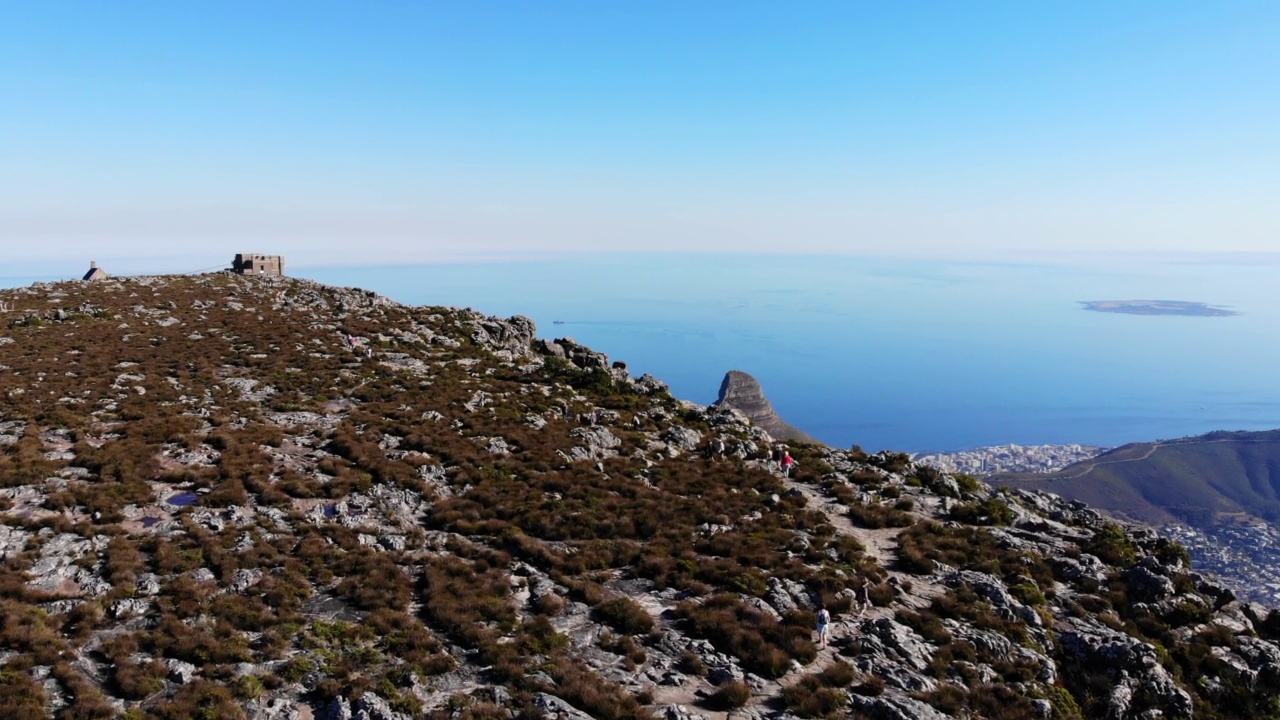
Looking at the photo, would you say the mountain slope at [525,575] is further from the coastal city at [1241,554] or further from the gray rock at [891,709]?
the coastal city at [1241,554]

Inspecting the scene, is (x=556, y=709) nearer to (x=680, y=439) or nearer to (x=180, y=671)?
(x=180, y=671)

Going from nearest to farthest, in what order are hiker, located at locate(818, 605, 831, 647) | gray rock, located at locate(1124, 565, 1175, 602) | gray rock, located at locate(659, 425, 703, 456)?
hiker, located at locate(818, 605, 831, 647) → gray rock, located at locate(1124, 565, 1175, 602) → gray rock, located at locate(659, 425, 703, 456)

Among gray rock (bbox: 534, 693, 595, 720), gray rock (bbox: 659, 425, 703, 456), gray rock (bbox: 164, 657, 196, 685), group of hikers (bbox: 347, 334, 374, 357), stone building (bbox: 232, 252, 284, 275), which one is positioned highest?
stone building (bbox: 232, 252, 284, 275)

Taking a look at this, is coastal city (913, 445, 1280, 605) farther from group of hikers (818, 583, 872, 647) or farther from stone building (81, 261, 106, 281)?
stone building (81, 261, 106, 281)

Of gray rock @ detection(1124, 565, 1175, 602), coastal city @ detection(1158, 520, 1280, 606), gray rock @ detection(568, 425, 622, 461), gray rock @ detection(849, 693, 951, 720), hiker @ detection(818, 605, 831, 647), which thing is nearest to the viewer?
gray rock @ detection(849, 693, 951, 720)

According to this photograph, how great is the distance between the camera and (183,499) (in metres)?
24.0

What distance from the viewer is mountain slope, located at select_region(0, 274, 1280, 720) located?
1533 centimetres

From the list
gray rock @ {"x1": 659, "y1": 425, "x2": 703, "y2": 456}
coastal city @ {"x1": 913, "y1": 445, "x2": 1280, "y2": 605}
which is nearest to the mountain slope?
gray rock @ {"x1": 659, "y1": 425, "x2": 703, "y2": 456}

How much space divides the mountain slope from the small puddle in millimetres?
113

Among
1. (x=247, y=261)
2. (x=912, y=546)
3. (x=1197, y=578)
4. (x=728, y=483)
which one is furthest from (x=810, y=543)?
(x=247, y=261)

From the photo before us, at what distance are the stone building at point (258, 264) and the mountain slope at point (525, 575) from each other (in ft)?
179

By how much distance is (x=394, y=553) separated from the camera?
22.4m

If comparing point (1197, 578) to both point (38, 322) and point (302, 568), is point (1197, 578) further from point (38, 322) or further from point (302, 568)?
point (38, 322)

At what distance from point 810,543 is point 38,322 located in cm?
6655
